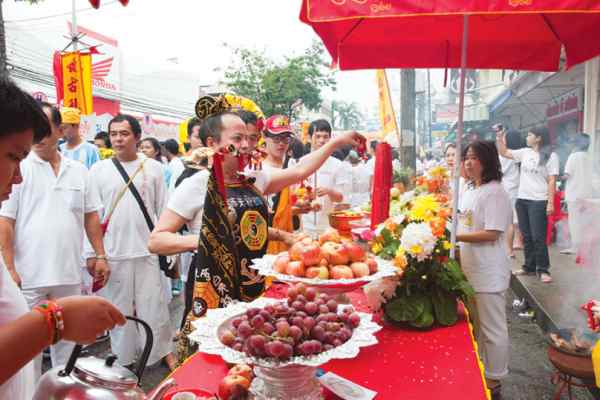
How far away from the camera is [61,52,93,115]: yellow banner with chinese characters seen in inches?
419

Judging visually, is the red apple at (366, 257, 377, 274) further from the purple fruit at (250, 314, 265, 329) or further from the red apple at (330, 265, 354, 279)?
the purple fruit at (250, 314, 265, 329)

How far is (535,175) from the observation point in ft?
22.2

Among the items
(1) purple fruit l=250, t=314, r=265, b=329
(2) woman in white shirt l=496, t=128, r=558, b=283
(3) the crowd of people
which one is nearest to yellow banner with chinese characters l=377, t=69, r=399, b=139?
(3) the crowd of people

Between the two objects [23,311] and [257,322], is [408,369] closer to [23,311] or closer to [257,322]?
[257,322]

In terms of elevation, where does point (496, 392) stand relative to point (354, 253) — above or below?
below

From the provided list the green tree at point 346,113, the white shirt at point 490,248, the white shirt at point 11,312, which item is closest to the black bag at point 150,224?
the white shirt at point 490,248

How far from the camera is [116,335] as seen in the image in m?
3.80

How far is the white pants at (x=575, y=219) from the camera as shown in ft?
22.4

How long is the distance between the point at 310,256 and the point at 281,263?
140 mm

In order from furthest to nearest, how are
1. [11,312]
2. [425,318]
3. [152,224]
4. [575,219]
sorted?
[575,219] → [152,224] → [425,318] → [11,312]

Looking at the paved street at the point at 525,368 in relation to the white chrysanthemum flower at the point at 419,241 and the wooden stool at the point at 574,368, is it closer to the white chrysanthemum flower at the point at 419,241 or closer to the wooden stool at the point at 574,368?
the wooden stool at the point at 574,368

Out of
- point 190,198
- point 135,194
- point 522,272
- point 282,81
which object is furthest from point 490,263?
point 282,81

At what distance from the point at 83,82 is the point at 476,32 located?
9.47m

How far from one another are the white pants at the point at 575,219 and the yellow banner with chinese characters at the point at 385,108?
2.81 metres
